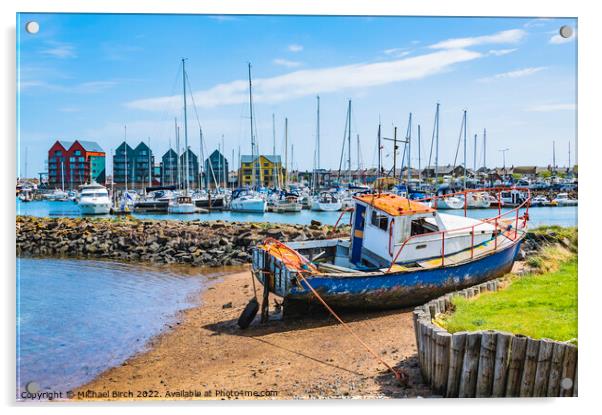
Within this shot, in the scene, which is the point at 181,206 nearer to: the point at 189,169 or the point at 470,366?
the point at 189,169

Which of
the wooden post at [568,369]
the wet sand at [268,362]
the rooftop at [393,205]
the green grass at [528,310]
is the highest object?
the rooftop at [393,205]

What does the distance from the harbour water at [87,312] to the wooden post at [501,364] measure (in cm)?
553

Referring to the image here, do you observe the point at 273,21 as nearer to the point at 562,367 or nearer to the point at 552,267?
the point at 562,367

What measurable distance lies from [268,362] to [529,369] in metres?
3.70

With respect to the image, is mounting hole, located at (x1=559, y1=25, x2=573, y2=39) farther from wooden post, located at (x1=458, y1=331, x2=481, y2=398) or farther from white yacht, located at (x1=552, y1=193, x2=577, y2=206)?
wooden post, located at (x1=458, y1=331, x2=481, y2=398)

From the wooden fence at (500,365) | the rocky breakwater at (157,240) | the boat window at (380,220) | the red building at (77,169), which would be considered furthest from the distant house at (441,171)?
the wooden fence at (500,365)

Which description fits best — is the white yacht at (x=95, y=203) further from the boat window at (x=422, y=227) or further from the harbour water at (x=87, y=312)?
the boat window at (x=422, y=227)

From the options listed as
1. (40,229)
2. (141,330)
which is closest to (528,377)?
(141,330)

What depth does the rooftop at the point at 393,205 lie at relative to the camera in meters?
10.7

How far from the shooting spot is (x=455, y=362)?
249 inches

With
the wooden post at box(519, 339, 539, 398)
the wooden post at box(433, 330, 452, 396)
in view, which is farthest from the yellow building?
the wooden post at box(519, 339, 539, 398)

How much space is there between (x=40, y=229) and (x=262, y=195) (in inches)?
968

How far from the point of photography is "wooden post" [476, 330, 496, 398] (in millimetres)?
6168

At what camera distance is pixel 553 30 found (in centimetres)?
755
